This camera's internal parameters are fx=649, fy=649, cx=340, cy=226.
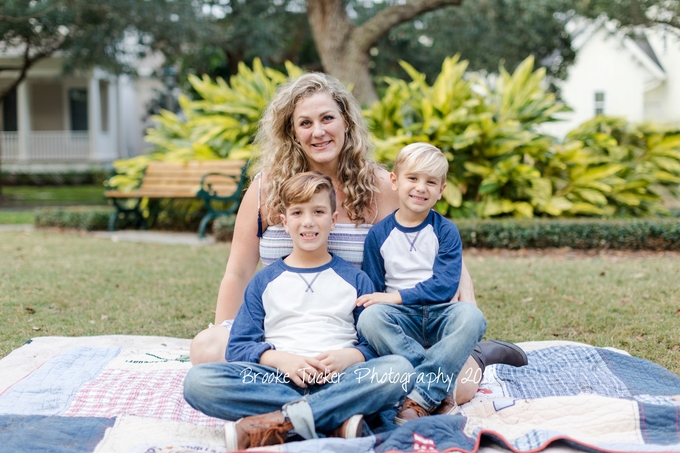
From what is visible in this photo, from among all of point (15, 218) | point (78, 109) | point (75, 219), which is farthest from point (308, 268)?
point (78, 109)

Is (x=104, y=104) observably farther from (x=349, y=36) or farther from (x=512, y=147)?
(x=512, y=147)

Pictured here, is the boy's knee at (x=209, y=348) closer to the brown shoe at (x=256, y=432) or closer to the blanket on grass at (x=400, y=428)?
the blanket on grass at (x=400, y=428)

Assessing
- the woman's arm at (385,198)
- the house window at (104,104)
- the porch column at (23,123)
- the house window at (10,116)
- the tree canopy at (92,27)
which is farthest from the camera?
the house window at (104,104)

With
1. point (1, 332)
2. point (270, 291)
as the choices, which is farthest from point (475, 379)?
point (1, 332)

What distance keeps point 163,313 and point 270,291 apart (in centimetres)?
235

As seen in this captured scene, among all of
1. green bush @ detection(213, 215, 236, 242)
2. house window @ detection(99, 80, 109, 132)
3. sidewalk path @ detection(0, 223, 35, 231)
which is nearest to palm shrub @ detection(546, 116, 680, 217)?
green bush @ detection(213, 215, 236, 242)

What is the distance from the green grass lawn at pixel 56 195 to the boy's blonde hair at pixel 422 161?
12.7 m

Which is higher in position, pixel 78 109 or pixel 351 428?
pixel 78 109

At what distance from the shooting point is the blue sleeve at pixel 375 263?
2.72 meters

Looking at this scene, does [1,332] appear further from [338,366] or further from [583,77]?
[583,77]

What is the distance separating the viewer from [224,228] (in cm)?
768

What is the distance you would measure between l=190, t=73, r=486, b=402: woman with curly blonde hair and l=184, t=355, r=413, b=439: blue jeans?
0.39m

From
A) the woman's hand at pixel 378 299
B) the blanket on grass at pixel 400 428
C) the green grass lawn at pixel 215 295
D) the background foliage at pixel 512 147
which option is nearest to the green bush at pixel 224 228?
the green grass lawn at pixel 215 295

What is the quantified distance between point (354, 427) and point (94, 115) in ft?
66.8
